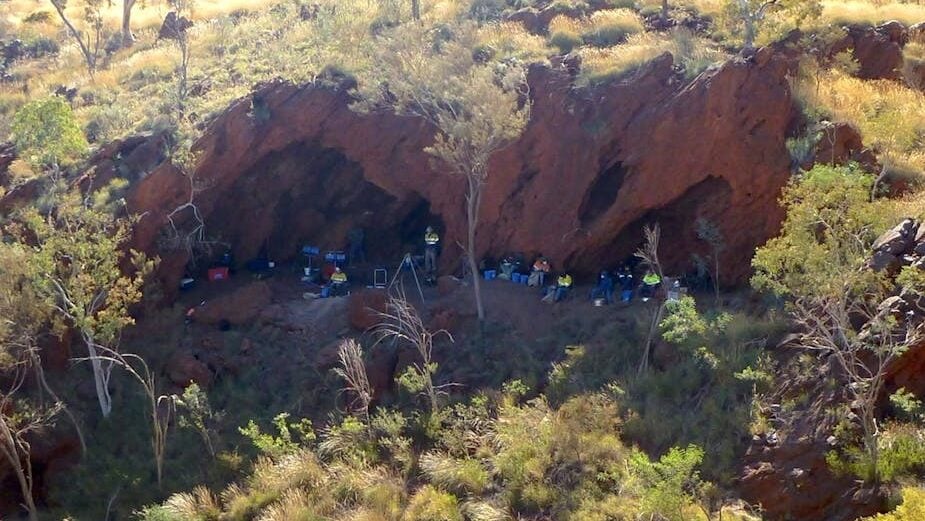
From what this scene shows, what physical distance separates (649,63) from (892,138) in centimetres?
553

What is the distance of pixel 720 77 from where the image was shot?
63.1 feet

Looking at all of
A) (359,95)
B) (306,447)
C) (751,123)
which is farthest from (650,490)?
(359,95)

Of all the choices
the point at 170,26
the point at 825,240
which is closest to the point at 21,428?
the point at 825,240

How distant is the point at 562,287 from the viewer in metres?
20.4

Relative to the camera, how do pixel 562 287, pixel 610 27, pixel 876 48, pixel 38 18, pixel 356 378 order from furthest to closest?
pixel 38 18 < pixel 610 27 < pixel 876 48 < pixel 562 287 < pixel 356 378

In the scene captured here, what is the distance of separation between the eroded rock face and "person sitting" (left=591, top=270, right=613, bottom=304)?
2.09 feet

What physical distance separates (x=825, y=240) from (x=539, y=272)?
7.32 m

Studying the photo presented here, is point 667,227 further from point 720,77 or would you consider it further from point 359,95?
point 359,95

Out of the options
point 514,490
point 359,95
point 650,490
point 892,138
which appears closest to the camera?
point 650,490

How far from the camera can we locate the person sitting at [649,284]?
19125 millimetres

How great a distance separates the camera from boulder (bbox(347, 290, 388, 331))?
20578mm

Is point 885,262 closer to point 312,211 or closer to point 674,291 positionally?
point 674,291

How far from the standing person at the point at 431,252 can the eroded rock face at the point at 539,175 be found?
453 millimetres

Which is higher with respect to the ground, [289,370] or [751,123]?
[751,123]
